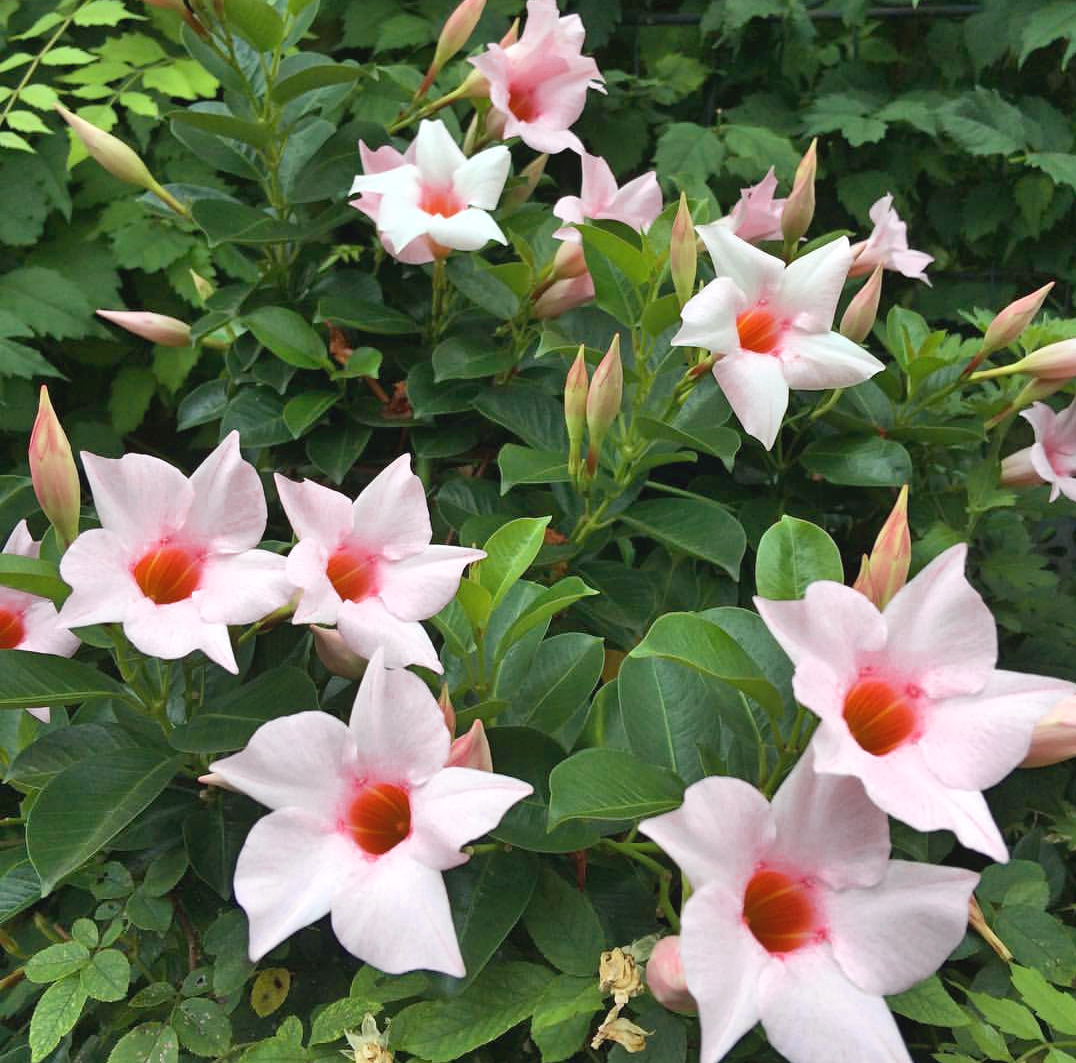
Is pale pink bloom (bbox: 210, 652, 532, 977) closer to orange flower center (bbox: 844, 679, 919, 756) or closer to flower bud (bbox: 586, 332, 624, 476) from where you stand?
orange flower center (bbox: 844, 679, 919, 756)

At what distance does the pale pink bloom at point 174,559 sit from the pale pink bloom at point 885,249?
2.51 ft

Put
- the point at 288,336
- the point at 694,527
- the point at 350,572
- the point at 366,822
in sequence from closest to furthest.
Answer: the point at 366,822 < the point at 350,572 < the point at 694,527 < the point at 288,336

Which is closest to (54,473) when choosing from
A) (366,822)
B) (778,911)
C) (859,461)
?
(366,822)

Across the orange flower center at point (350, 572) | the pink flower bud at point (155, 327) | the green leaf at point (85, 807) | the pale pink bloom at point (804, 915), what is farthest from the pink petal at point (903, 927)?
the pink flower bud at point (155, 327)

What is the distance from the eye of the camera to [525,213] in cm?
111

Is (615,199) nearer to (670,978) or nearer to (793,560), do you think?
(793,560)

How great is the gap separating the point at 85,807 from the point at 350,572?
23 cm

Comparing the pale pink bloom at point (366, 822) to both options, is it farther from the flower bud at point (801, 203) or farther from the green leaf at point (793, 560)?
the flower bud at point (801, 203)

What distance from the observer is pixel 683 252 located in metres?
A: 0.81

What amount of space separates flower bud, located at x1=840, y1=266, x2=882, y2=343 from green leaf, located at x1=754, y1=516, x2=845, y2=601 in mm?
349

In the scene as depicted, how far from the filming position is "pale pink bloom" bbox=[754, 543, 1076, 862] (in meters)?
0.47

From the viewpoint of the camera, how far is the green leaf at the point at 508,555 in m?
0.70

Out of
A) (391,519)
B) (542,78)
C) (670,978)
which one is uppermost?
(542,78)

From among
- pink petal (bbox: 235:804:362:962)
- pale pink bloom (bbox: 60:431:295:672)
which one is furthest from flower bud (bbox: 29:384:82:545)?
pink petal (bbox: 235:804:362:962)
